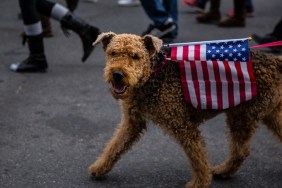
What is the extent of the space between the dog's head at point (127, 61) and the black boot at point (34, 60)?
272cm

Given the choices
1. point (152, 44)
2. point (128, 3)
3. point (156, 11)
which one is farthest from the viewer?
point (128, 3)

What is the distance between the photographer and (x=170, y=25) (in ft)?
22.1

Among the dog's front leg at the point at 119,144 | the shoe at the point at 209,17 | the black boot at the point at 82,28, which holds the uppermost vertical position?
the dog's front leg at the point at 119,144

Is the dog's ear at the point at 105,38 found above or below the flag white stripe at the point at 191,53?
above

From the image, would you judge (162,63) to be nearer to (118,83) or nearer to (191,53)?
(191,53)

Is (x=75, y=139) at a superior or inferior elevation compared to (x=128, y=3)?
superior

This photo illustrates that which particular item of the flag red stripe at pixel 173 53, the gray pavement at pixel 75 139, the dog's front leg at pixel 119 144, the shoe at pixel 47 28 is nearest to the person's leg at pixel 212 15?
the gray pavement at pixel 75 139

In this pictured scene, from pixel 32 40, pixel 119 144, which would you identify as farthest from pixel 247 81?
pixel 32 40

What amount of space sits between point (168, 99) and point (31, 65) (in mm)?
3015

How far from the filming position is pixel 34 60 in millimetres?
5867

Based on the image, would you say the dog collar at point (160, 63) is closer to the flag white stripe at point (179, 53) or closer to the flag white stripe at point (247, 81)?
the flag white stripe at point (179, 53)

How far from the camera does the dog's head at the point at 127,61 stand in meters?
2.96

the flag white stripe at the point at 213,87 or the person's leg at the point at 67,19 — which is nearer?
the flag white stripe at the point at 213,87

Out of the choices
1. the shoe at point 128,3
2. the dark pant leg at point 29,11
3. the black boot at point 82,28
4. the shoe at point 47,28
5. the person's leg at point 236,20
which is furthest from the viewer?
the shoe at point 128,3
